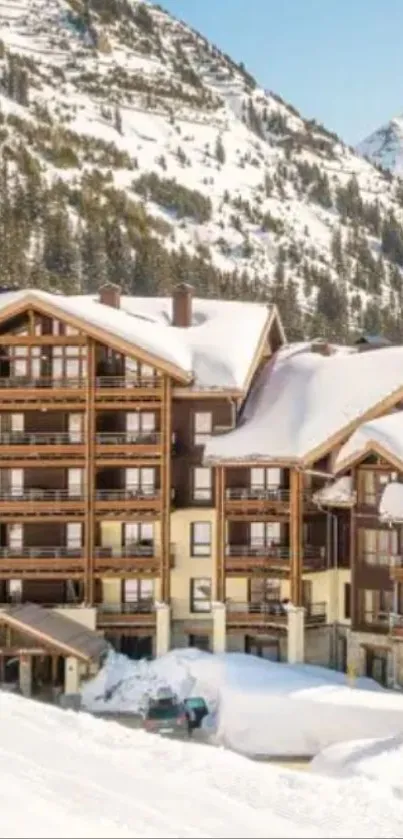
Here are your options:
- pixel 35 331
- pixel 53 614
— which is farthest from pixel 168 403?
pixel 53 614

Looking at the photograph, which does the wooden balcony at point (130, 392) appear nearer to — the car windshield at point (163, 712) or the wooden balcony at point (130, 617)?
the wooden balcony at point (130, 617)

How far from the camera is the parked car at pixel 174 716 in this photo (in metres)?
34.4

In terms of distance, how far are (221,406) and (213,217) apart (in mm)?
150434

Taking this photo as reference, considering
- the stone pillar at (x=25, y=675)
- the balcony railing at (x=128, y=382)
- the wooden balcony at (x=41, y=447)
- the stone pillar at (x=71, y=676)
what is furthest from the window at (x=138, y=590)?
the balcony railing at (x=128, y=382)

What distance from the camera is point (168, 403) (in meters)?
40.1

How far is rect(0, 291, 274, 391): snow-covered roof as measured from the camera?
1587 inches

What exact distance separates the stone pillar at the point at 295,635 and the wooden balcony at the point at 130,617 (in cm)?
464

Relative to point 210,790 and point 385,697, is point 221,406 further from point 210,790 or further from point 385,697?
point 210,790

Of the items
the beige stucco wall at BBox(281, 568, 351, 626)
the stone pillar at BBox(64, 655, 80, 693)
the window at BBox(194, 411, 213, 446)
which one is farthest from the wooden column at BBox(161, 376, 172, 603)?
the beige stucco wall at BBox(281, 568, 351, 626)

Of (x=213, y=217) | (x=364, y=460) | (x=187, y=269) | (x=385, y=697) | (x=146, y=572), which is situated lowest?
(x=385, y=697)

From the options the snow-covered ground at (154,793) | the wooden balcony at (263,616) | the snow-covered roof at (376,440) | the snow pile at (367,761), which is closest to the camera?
the snow-covered ground at (154,793)

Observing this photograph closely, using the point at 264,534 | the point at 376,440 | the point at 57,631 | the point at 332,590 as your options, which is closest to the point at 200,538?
the point at 264,534

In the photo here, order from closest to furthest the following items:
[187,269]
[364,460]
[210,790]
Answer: [210,790]
[364,460]
[187,269]

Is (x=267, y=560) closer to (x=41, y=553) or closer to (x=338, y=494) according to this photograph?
(x=338, y=494)
